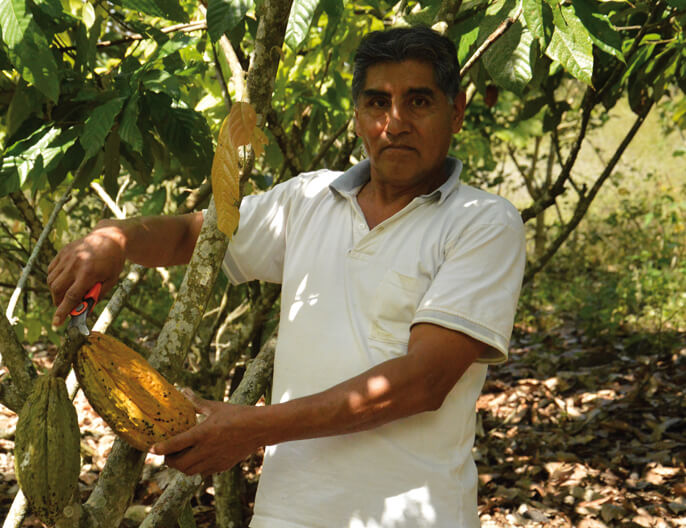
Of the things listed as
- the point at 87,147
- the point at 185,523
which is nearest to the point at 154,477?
the point at 185,523

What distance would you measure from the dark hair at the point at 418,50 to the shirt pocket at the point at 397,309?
44 centimetres

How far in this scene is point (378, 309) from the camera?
4.74 ft

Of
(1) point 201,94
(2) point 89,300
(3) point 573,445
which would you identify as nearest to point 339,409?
(2) point 89,300

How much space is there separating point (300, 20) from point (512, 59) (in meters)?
0.49

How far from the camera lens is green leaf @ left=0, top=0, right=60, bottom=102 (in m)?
1.35

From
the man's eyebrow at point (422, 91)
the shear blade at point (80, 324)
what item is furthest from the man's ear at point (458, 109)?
the shear blade at point (80, 324)

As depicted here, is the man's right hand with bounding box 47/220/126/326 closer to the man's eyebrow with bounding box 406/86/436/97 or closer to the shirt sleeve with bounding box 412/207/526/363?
the shirt sleeve with bounding box 412/207/526/363

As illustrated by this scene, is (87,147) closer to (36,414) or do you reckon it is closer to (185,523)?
(36,414)

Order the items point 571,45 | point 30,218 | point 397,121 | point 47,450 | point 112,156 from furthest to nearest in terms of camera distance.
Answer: point 30,218 < point 112,156 < point 397,121 < point 571,45 < point 47,450

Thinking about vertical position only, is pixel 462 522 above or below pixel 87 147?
below

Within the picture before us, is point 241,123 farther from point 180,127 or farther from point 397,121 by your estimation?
point 180,127

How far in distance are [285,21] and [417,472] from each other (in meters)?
0.88

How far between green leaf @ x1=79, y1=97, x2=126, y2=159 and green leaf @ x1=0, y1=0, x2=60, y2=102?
202 millimetres

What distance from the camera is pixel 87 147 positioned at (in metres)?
1.61
